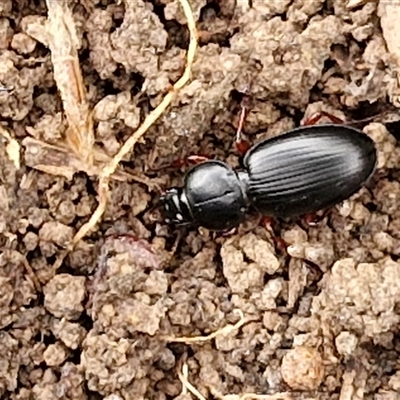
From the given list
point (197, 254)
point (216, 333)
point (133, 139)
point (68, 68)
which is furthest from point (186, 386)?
point (68, 68)

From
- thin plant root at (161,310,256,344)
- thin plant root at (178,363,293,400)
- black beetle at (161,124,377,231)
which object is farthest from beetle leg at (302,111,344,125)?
thin plant root at (178,363,293,400)

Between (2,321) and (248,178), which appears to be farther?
(248,178)

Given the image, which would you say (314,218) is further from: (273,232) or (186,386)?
(186,386)

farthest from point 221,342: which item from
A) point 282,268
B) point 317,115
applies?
point 317,115

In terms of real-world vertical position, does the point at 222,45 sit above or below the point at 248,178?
above

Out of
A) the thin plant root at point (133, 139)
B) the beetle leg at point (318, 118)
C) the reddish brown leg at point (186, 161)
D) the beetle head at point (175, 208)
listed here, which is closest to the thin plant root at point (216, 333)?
the beetle head at point (175, 208)

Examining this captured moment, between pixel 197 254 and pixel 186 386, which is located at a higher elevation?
pixel 197 254

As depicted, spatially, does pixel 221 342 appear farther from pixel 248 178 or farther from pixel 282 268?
pixel 248 178
